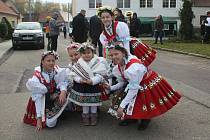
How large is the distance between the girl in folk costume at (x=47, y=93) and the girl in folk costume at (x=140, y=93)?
84cm

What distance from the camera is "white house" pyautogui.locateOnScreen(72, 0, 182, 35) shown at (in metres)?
50.2

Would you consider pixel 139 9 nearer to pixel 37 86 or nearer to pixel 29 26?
pixel 29 26

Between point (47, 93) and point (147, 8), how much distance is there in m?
46.1

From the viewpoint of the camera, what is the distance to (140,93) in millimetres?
5738

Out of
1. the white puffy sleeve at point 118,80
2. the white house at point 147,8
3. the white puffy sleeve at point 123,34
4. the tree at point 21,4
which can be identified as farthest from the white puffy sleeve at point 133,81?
the tree at point 21,4

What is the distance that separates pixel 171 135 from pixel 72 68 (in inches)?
69.2

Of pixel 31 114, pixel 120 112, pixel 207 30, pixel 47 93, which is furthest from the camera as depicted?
pixel 207 30

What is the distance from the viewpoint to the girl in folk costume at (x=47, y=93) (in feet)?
19.8

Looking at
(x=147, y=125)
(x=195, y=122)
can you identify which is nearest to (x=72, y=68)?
(x=147, y=125)

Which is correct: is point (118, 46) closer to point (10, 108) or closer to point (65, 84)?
point (65, 84)

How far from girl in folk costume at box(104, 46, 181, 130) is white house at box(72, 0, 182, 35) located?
44232 mm

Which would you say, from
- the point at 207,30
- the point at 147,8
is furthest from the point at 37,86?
the point at 147,8

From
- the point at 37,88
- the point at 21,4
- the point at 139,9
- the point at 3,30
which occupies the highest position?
the point at 21,4

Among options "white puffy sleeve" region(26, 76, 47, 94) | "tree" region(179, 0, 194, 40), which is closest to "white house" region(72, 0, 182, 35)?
"tree" region(179, 0, 194, 40)
